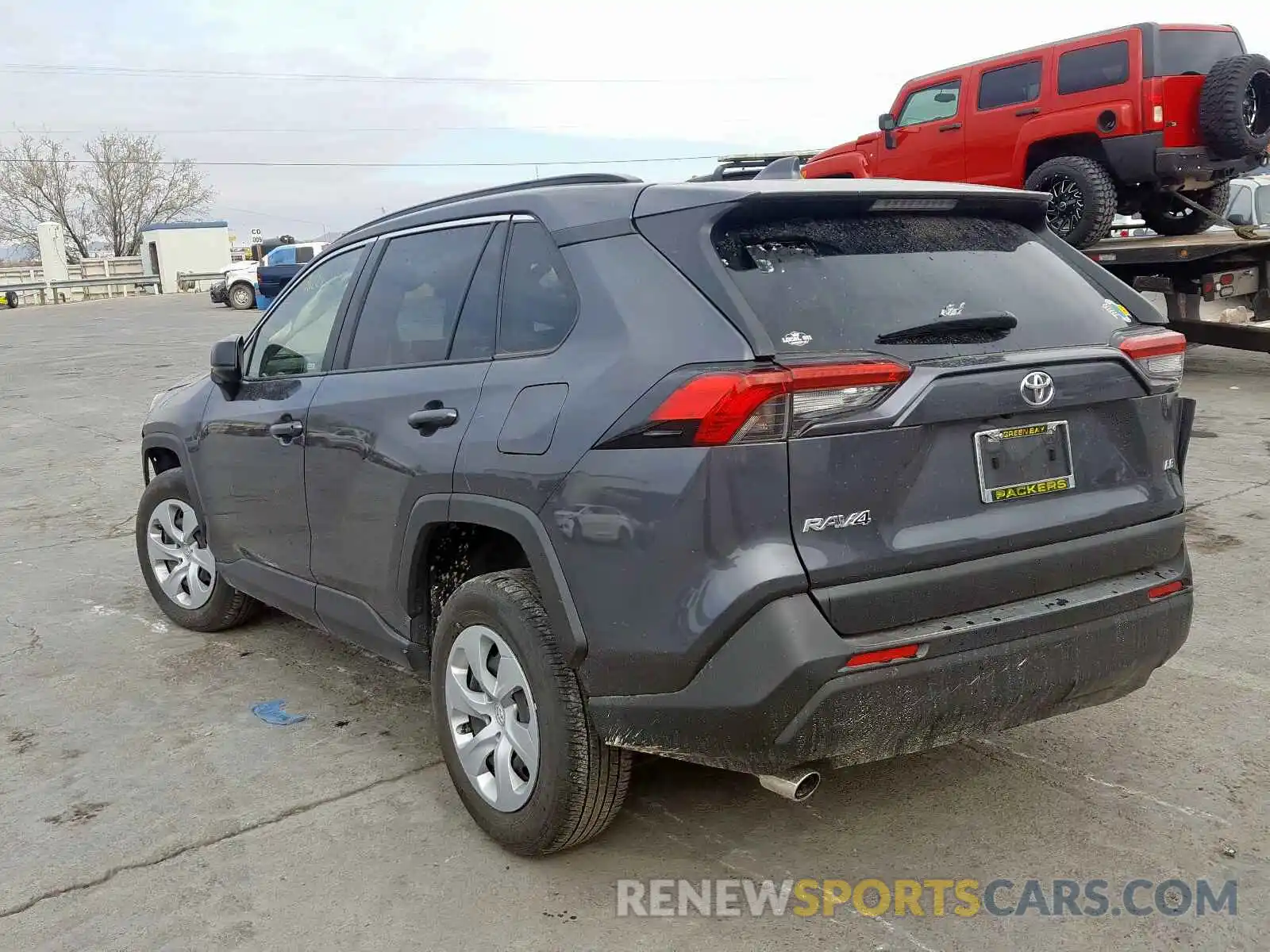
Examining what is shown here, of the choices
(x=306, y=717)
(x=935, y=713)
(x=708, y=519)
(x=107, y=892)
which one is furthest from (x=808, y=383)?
(x=306, y=717)

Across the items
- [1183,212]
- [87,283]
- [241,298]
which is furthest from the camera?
[87,283]

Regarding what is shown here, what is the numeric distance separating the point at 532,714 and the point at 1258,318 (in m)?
10.5

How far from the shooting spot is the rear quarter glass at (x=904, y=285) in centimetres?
289

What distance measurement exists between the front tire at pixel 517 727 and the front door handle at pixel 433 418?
0.47m

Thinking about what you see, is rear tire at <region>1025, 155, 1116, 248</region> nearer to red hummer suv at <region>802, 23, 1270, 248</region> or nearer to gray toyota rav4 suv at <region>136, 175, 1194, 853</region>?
red hummer suv at <region>802, 23, 1270, 248</region>

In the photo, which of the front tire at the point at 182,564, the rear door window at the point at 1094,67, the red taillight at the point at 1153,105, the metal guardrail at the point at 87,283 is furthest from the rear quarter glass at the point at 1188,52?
the metal guardrail at the point at 87,283

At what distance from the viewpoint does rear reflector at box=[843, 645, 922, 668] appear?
2719 mm

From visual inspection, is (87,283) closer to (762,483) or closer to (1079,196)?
(1079,196)

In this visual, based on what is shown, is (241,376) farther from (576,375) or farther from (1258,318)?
(1258,318)

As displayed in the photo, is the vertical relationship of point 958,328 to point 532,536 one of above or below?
above

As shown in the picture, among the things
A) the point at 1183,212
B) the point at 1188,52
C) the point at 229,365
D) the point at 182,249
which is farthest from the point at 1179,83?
the point at 182,249

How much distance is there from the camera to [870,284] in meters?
3.00

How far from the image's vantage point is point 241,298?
110 ft

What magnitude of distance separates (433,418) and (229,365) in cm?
164
